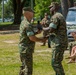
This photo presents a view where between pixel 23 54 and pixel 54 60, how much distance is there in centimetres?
73

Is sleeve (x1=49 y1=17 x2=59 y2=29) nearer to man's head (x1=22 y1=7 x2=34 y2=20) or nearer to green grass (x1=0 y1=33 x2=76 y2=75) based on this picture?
man's head (x1=22 y1=7 x2=34 y2=20)

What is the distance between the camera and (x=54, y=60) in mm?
8320

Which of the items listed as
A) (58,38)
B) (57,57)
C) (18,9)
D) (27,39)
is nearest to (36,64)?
(57,57)

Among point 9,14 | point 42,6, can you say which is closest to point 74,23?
point 42,6

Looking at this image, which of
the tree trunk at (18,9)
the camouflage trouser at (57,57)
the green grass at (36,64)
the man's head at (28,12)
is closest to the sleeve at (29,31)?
the man's head at (28,12)

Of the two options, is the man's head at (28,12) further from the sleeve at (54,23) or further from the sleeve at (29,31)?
the sleeve at (54,23)

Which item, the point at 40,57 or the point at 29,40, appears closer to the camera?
the point at 29,40

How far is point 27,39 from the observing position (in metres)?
8.09

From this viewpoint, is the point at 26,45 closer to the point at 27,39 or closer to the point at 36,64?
the point at 27,39

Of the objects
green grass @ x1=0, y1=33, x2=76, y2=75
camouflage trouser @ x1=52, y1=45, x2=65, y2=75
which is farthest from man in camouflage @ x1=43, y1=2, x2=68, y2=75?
green grass @ x1=0, y1=33, x2=76, y2=75

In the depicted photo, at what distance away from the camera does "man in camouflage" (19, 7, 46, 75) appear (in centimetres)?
788

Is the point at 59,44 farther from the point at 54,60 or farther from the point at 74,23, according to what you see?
the point at 74,23

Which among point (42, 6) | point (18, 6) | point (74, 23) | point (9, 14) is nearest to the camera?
point (74, 23)

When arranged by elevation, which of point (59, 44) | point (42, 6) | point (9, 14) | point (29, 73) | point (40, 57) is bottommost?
point (9, 14)
